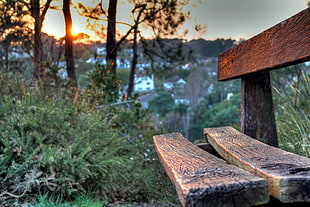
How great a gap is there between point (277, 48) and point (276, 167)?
0.42m

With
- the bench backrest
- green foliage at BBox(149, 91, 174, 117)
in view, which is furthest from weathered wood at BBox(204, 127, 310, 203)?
green foliage at BBox(149, 91, 174, 117)

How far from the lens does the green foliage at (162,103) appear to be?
501 cm

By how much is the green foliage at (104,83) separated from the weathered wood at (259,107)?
2107 millimetres

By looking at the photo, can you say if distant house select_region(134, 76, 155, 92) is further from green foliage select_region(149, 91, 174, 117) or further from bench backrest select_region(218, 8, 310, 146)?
bench backrest select_region(218, 8, 310, 146)

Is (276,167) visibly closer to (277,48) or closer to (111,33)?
(277,48)

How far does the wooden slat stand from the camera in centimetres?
75

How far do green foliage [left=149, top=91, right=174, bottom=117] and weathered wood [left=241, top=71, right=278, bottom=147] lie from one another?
343 cm

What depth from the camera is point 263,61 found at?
3.30 feet

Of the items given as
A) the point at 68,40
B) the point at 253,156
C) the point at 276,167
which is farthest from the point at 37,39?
the point at 276,167

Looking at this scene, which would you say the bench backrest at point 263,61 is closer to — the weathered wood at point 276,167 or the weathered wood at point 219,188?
the weathered wood at point 276,167

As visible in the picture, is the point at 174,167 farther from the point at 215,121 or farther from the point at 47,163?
the point at 215,121

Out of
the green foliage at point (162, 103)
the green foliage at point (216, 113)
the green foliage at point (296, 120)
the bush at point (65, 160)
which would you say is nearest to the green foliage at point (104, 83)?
the bush at point (65, 160)

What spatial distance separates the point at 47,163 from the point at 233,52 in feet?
4.30

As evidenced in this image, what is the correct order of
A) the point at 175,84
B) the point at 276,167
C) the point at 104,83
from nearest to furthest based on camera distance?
the point at 276,167
the point at 104,83
the point at 175,84
